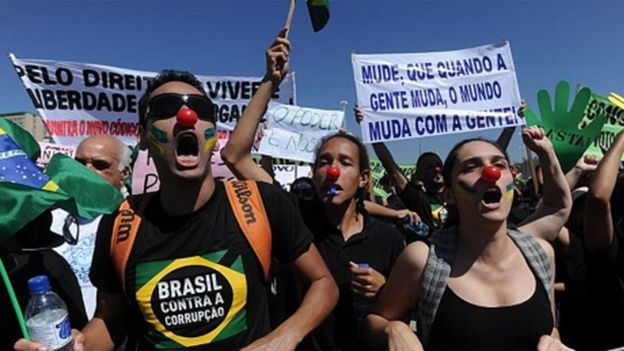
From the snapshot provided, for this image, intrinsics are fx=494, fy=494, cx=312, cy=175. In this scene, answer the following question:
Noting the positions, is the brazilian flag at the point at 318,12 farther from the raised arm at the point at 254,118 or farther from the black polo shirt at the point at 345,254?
the black polo shirt at the point at 345,254

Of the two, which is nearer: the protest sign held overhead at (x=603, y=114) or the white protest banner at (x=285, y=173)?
the protest sign held overhead at (x=603, y=114)

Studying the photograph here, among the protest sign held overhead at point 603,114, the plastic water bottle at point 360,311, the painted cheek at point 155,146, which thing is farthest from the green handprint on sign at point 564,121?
the painted cheek at point 155,146

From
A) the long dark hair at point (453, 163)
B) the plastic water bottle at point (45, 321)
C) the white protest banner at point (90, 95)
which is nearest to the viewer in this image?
the plastic water bottle at point (45, 321)

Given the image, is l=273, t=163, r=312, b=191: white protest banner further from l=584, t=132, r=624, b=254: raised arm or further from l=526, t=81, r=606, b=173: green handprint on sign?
l=584, t=132, r=624, b=254: raised arm

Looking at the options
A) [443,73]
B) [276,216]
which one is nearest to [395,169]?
[443,73]

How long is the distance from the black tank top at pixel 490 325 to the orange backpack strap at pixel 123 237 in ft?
3.68

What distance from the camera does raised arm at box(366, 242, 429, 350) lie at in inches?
74.0

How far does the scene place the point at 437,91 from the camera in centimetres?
593

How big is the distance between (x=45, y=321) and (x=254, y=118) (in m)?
1.29

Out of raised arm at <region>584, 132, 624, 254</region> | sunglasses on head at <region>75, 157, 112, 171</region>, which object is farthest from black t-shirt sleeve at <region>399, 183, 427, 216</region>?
sunglasses on head at <region>75, 157, 112, 171</region>

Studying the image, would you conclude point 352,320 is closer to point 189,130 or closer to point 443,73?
point 189,130

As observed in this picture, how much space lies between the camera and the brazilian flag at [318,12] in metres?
3.39

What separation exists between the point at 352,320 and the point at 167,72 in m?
1.44

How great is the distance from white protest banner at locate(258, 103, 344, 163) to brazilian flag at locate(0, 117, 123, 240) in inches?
136
